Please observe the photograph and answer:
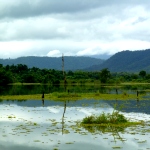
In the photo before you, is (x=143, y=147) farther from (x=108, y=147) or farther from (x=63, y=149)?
(x=63, y=149)

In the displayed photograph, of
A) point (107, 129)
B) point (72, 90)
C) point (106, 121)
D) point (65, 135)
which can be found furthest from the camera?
point (72, 90)

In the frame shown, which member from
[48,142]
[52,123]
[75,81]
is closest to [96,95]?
[52,123]

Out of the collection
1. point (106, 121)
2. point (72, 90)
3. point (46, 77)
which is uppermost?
point (46, 77)

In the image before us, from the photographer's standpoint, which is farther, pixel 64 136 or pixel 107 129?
pixel 107 129

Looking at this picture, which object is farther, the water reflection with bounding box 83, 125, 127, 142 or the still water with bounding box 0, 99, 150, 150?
the water reflection with bounding box 83, 125, 127, 142

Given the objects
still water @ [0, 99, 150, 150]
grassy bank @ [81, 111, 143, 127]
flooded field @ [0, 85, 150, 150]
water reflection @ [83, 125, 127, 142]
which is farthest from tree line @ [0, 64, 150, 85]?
water reflection @ [83, 125, 127, 142]

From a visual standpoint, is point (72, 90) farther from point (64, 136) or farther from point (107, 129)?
point (64, 136)

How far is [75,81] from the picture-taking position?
9606 cm

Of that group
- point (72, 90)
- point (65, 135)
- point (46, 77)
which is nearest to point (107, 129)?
point (65, 135)

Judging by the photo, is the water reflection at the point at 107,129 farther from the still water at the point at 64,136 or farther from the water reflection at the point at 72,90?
the water reflection at the point at 72,90

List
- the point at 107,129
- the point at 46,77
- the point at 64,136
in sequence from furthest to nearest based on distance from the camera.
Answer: the point at 46,77
the point at 107,129
the point at 64,136

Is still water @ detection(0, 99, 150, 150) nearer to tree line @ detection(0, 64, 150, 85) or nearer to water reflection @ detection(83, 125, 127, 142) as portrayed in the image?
water reflection @ detection(83, 125, 127, 142)

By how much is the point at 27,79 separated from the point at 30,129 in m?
85.6

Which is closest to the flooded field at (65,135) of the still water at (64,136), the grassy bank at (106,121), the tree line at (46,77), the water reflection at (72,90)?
the still water at (64,136)
